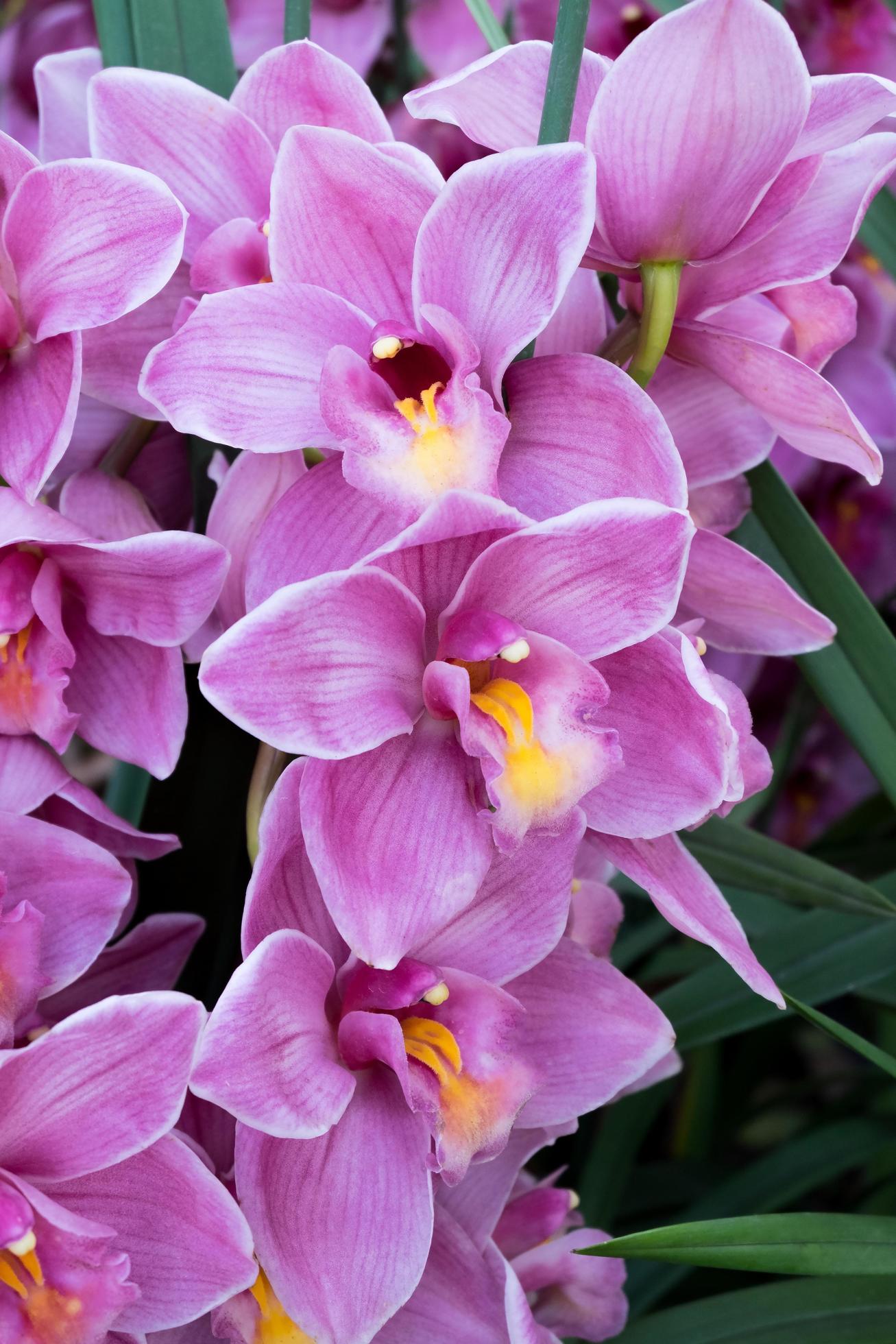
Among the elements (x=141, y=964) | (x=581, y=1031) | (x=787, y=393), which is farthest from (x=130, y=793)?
(x=787, y=393)

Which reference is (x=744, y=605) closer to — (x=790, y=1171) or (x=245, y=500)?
(x=245, y=500)

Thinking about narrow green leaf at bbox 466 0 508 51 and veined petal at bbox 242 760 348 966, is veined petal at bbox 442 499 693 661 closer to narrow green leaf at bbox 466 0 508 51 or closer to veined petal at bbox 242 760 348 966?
veined petal at bbox 242 760 348 966

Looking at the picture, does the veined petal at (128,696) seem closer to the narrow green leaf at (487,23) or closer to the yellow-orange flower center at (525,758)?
the yellow-orange flower center at (525,758)

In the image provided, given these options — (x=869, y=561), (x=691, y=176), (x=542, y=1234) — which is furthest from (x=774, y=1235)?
(x=869, y=561)

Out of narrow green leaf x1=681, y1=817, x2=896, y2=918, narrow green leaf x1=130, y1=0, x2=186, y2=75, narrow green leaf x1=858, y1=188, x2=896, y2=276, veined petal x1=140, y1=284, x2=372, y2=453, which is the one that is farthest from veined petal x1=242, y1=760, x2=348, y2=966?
narrow green leaf x1=858, y1=188, x2=896, y2=276

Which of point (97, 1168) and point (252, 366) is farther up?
point (252, 366)
